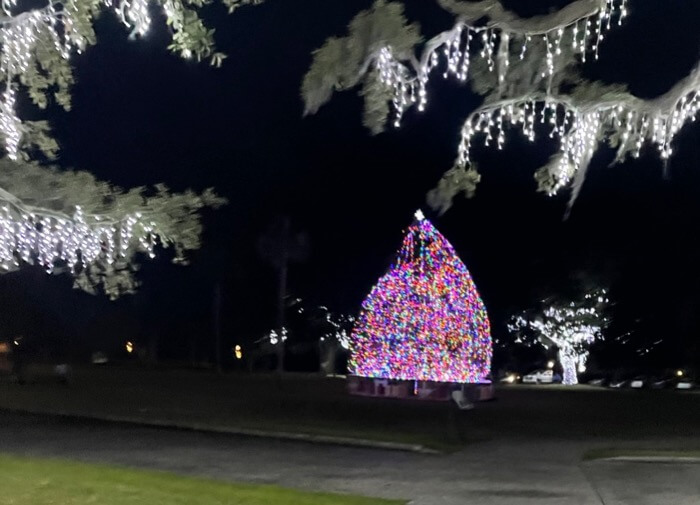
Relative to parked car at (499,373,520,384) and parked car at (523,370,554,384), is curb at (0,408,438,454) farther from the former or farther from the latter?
parked car at (523,370,554,384)

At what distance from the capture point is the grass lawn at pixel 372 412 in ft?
72.2

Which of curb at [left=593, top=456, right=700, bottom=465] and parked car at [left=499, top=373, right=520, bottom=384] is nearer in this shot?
curb at [left=593, top=456, right=700, bottom=465]

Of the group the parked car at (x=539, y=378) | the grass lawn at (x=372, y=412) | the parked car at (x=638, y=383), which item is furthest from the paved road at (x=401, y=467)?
the parked car at (x=539, y=378)

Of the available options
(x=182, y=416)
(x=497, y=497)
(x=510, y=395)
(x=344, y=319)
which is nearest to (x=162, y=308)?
(x=344, y=319)

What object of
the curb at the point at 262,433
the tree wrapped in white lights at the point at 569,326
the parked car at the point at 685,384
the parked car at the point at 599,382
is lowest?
the curb at the point at 262,433

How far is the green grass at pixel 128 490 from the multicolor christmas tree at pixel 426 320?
21720mm

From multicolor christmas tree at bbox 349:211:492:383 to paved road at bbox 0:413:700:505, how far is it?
14114 mm

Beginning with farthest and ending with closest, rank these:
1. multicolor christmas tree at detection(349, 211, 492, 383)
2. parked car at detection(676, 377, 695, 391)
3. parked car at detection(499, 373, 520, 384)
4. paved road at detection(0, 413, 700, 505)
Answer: parked car at detection(499, 373, 520, 384) < parked car at detection(676, 377, 695, 391) < multicolor christmas tree at detection(349, 211, 492, 383) < paved road at detection(0, 413, 700, 505)

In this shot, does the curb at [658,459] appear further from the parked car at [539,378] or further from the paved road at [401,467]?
the parked car at [539,378]

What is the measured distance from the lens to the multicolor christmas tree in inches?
1346

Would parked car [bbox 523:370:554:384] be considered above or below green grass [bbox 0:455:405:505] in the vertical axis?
above

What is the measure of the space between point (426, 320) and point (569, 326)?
89.3 ft

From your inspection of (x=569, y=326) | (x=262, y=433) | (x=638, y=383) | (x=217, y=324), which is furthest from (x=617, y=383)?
(x=262, y=433)

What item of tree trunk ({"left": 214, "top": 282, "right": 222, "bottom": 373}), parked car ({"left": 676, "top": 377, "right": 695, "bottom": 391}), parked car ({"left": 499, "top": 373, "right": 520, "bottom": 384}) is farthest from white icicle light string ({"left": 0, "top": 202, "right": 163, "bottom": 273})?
parked car ({"left": 499, "top": 373, "right": 520, "bottom": 384})
